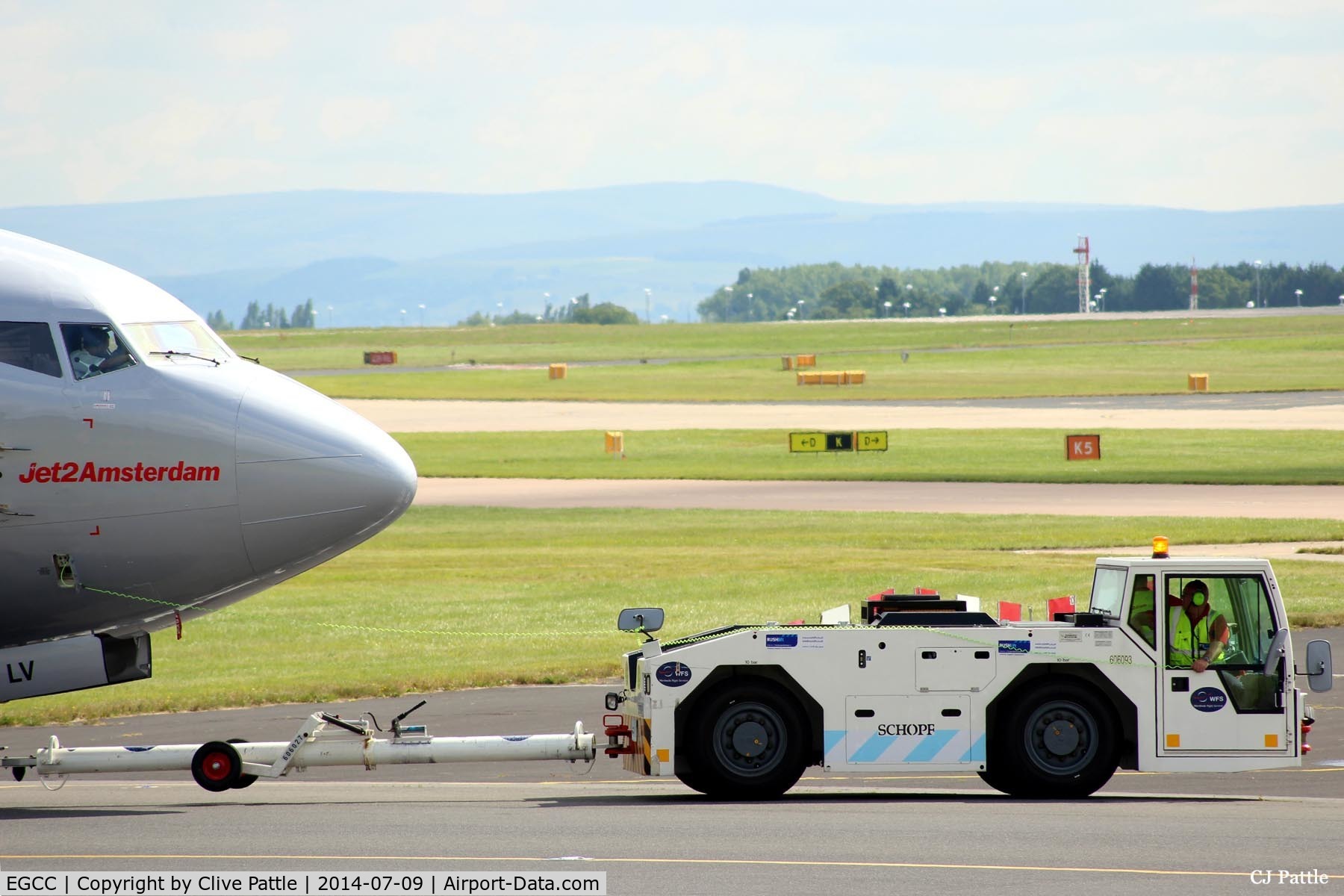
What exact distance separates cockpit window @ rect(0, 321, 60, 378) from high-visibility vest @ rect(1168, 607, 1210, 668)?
33.8ft

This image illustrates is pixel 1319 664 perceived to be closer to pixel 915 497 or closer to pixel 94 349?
pixel 94 349

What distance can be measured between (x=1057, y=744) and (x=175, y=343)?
8.86 m

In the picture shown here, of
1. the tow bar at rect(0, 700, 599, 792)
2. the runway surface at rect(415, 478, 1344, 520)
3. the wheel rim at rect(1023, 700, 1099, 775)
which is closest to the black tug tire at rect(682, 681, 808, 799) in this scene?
the tow bar at rect(0, 700, 599, 792)

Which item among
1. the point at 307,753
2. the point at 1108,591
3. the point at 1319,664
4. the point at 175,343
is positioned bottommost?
the point at 307,753

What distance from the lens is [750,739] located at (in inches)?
596

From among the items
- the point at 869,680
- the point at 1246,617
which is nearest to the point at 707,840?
the point at 869,680

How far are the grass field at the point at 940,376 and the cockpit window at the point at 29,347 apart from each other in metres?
87.0

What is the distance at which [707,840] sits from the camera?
13.1 meters

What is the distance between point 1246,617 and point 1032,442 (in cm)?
5472

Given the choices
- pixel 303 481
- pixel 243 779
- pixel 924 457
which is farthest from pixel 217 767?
pixel 924 457

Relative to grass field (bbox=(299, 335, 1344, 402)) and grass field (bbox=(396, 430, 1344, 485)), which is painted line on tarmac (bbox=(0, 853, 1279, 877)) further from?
grass field (bbox=(299, 335, 1344, 402))

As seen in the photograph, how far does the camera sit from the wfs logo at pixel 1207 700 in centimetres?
1521

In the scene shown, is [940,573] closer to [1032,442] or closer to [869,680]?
[869,680]

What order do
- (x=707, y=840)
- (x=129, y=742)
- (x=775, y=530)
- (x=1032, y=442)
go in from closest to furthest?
1. (x=707, y=840)
2. (x=129, y=742)
3. (x=775, y=530)
4. (x=1032, y=442)
